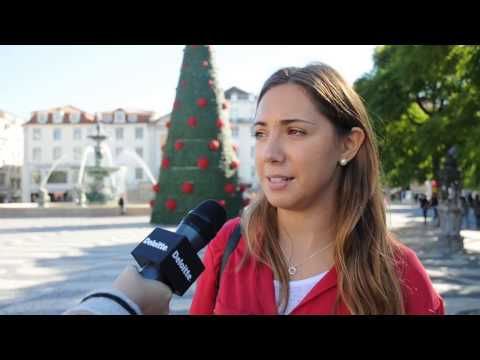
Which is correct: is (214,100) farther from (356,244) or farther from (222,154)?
(356,244)

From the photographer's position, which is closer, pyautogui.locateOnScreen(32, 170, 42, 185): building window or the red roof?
pyautogui.locateOnScreen(32, 170, 42, 185): building window

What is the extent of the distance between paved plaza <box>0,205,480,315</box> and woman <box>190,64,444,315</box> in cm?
126

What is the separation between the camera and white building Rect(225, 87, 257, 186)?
175ft

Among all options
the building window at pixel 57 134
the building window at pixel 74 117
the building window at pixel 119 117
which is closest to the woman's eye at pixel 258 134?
the building window at pixel 57 134

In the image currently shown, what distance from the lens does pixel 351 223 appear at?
→ 1.66m

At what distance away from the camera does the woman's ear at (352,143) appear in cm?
167

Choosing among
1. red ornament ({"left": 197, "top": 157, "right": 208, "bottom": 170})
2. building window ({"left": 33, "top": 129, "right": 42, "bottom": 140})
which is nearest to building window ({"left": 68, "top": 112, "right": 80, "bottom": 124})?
building window ({"left": 33, "top": 129, "right": 42, "bottom": 140})

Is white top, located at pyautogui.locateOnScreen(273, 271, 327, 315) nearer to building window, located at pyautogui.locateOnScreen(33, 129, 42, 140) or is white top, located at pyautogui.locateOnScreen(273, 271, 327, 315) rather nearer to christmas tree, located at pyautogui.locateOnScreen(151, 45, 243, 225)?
christmas tree, located at pyautogui.locateOnScreen(151, 45, 243, 225)

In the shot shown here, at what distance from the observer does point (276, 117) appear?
1.54 meters

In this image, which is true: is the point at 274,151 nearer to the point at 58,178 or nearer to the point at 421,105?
the point at 421,105

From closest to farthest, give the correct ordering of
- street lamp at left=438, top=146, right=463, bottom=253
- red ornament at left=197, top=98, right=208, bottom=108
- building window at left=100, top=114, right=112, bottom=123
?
1. street lamp at left=438, top=146, right=463, bottom=253
2. red ornament at left=197, top=98, right=208, bottom=108
3. building window at left=100, top=114, right=112, bottom=123

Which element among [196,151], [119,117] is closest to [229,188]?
[196,151]
